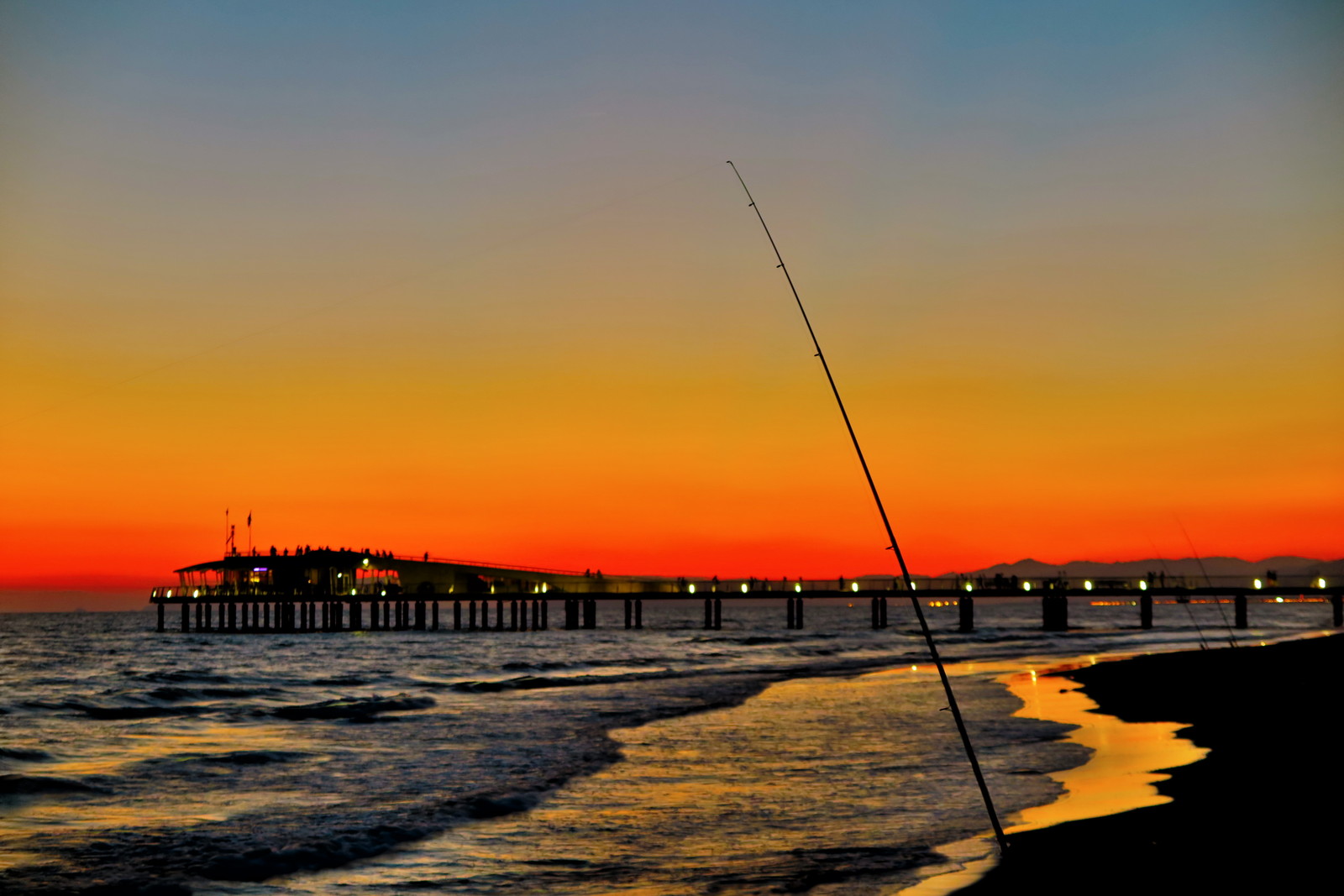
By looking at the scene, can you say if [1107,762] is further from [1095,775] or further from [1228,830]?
[1228,830]

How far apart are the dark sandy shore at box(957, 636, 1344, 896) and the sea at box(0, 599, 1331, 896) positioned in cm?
123

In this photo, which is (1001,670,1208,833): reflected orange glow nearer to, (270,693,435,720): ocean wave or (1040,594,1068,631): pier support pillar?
(270,693,435,720): ocean wave

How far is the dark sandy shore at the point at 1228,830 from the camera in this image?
8031 millimetres

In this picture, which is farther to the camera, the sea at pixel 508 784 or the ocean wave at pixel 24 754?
the ocean wave at pixel 24 754

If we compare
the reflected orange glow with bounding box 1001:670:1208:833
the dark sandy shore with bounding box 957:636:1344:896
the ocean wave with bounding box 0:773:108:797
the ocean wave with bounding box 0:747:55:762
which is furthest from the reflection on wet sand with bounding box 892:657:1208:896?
the ocean wave with bounding box 0:747:55:762

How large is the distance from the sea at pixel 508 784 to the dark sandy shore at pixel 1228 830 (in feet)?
4.04

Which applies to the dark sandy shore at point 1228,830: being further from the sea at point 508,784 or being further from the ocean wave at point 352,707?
the ocean wave at point 352,707

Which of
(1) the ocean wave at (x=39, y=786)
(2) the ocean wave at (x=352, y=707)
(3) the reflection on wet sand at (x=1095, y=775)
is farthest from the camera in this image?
(2) the ocean wave at (x=352, y=707)

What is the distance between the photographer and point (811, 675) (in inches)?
1592

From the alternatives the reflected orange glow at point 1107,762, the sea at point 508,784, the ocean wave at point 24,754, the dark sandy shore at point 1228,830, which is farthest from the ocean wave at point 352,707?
the dark sandy shore at point 1228,830

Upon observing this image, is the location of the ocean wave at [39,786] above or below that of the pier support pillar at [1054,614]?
above

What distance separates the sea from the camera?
1052 centimetres

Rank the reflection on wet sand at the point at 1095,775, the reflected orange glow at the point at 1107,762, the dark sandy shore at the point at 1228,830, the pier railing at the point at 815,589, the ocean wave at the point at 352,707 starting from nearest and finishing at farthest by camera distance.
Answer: the dark sandy shore at the point at 1228,830 < the reflection on wet sand at the point at 1095,775 < the reflected orange glow at the point at 1107,762 < the ocean wave at the point at 352,707 < the pier railing at the point at 815,589

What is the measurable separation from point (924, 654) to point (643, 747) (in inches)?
1435
